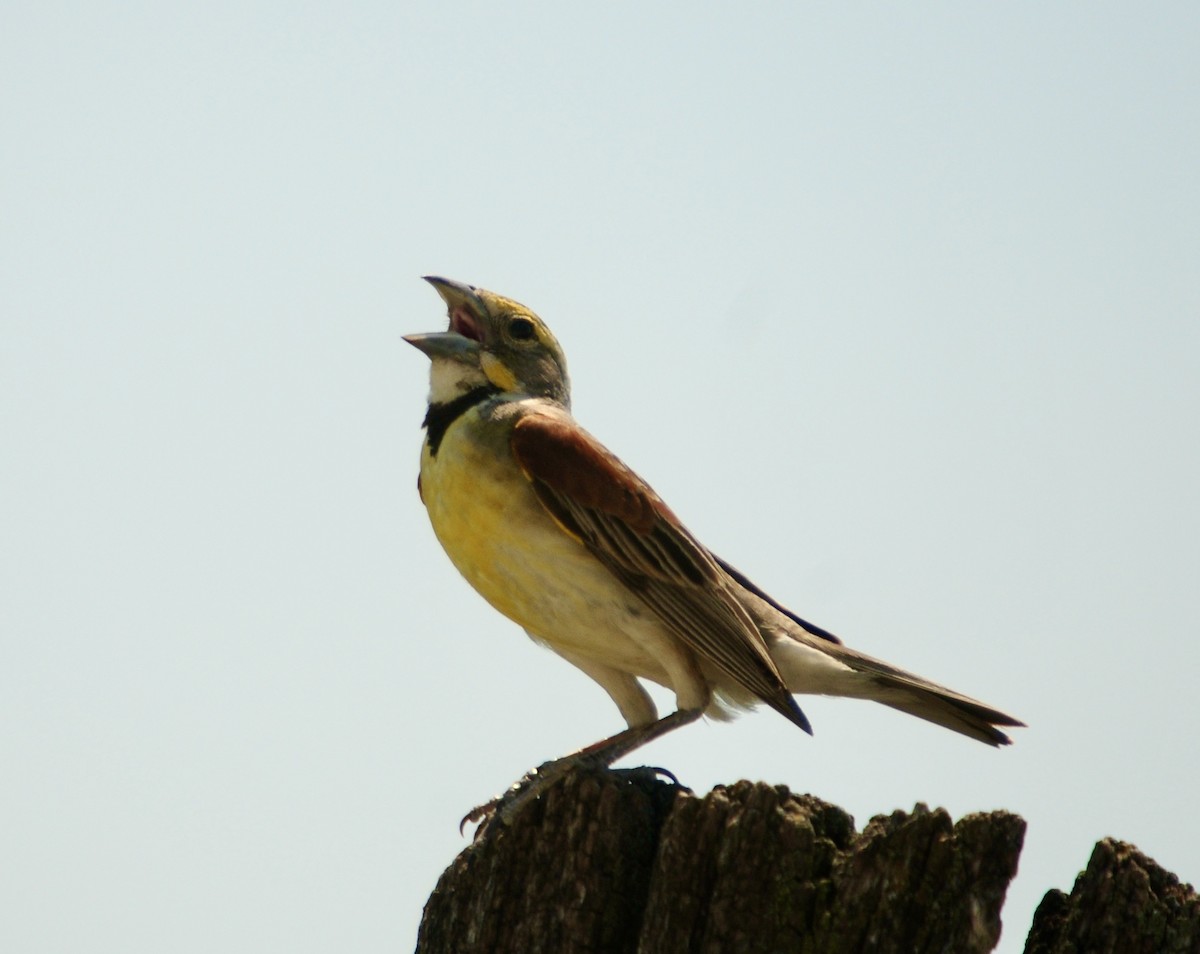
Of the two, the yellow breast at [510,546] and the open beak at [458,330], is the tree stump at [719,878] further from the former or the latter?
the open beak at [458,330]

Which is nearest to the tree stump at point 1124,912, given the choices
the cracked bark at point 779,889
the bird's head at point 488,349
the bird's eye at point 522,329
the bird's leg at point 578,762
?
the cracked bark at point 779,889

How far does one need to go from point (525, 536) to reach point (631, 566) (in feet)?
1.60

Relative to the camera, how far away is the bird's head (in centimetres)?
Result: 763

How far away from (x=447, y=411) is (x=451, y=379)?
19 cm

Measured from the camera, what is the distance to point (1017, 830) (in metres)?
4.34

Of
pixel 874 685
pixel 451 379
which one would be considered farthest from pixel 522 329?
pixel 874 685

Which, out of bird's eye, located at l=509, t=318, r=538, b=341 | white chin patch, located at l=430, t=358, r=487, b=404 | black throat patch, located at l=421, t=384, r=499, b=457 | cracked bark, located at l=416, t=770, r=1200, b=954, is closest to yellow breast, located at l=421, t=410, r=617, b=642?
black throat patch, located at l=421, t=384, r=499, b=457

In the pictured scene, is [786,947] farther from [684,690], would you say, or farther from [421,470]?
[421,470]

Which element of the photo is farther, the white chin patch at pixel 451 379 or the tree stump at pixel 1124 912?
the white chin patch at pixel 451 379

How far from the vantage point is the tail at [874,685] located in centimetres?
730

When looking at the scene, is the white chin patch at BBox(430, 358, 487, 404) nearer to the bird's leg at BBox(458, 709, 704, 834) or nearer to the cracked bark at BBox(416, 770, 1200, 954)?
the bird's leg at BBox(458, 709, 704, 834)

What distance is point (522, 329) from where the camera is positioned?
7898 mm

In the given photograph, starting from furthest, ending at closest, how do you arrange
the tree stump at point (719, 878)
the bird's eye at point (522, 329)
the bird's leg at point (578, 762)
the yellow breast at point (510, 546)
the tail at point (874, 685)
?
the bird's eye at point (522, 329) < the tail at point (874, 685) < the yellow breast at point (510, 546) < the bird's leg at point (578, 762) < the tree stump at point (719, 878)

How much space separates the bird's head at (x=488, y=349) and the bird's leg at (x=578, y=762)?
1.78 m
